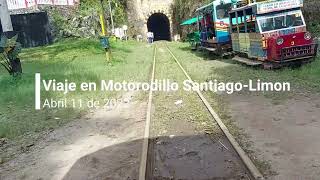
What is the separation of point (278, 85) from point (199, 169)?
582 cm

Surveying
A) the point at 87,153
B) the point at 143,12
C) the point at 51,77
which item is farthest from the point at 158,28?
the point at 87,153

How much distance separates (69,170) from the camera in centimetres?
598

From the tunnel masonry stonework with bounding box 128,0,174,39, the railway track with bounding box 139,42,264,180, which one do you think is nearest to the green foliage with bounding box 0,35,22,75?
the railway track with bounding box 139,42,264,180

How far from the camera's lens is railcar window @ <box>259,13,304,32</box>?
13.5m

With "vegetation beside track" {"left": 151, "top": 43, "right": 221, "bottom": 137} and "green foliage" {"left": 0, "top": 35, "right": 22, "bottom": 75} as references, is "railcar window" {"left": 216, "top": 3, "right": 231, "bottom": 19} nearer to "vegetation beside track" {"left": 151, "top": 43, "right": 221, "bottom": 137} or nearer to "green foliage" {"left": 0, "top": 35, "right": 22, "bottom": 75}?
"vegetation beside track" {"left": 151, "top": 43, "right": 221, "bottom": 137}

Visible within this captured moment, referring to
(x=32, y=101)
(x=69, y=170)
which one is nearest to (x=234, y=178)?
(x=69, y=170)

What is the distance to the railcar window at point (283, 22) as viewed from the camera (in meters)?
13.5

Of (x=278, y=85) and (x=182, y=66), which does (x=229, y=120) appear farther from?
(x=182, y=66)

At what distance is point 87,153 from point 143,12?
41252 mm

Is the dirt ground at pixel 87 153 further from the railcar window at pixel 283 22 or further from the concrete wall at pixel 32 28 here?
the concrete wall at pixel 32 28

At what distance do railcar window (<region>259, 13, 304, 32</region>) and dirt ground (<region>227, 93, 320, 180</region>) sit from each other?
455cm

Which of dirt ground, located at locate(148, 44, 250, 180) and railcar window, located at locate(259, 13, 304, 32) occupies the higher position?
railcar window, located at locate(259, 13, 304, 32)

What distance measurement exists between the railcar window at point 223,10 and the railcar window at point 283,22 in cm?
582

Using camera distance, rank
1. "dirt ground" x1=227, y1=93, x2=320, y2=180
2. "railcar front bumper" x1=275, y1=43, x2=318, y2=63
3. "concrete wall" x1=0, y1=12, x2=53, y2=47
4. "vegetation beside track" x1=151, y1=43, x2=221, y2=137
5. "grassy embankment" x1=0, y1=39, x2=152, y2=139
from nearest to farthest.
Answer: "dirt ground" x1=227, y1=93, x2=320, y2=180
"vegetation beside track" x1=151, y1=43, x2=221, y2=137
"grassy embankment" x1=0, y1=39, x2=152, y2=139
"railcar front bumper" x1=275, y1=43, x2=318, y2=63
"concrete wall" x1=0, y1=12, x2=53, y2=47
